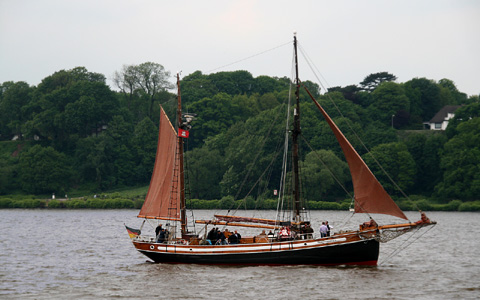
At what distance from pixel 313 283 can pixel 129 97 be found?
480 feet

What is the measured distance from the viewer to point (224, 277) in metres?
41.3

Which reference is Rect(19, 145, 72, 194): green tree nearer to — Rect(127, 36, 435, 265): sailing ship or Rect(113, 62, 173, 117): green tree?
Rect(113, 62, 173, 117): green tree

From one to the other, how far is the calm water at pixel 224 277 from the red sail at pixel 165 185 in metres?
3.78

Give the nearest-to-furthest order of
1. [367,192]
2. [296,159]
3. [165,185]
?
[367,192] → [296,159] → [165,185]

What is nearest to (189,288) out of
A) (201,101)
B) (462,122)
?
(462,122)

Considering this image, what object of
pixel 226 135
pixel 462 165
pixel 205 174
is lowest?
pixel 205 174

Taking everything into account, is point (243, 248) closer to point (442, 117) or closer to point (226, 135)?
point (226, 135)

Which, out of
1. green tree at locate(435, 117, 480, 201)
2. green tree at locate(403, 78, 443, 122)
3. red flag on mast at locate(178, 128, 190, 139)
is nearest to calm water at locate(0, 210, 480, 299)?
red flag on mast at locate(178, 128, 190, 139)

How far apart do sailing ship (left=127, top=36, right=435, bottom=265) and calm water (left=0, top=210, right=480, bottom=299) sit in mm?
830

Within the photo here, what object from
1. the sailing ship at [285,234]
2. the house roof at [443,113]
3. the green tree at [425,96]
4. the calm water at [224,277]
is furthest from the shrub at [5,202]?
the house roof at [443,113]

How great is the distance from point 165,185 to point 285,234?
33.9 feet

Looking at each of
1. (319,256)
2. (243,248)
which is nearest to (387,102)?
(319,256)

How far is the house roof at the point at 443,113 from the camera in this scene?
168075 mm

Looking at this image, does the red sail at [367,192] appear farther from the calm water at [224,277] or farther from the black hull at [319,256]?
the calm water at [224,277]
